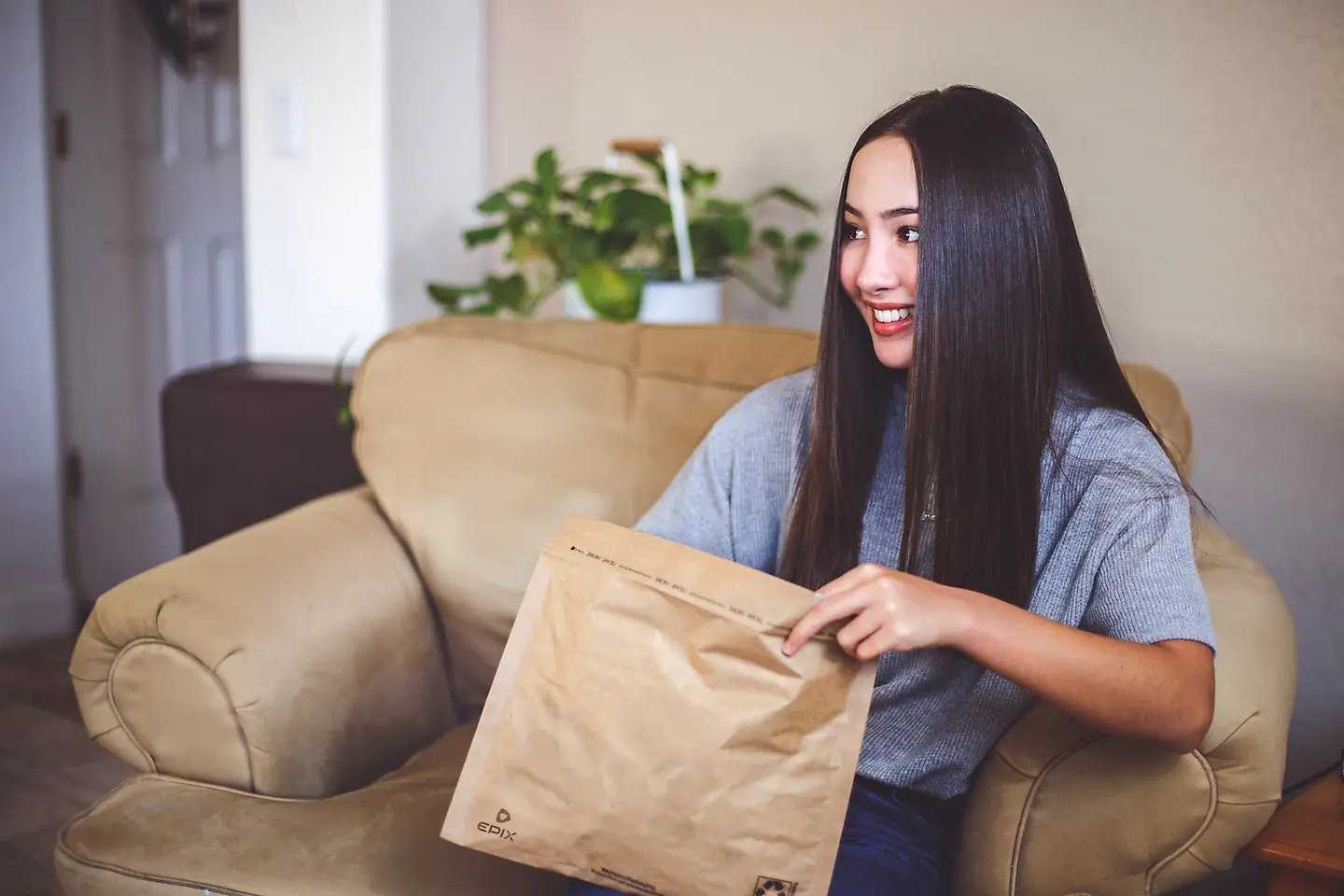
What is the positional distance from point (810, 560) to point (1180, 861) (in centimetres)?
39

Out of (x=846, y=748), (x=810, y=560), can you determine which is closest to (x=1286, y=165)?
(x=810, y=560)

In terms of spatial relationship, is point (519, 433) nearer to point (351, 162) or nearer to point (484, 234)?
point (484, 234)

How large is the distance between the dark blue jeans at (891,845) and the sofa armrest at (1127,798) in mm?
39

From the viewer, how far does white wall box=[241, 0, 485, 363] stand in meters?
2.13

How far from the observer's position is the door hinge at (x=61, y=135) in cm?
268

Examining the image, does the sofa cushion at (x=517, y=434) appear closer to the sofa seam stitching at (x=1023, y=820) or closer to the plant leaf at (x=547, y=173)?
the plant leaf at (x=547, y=173)

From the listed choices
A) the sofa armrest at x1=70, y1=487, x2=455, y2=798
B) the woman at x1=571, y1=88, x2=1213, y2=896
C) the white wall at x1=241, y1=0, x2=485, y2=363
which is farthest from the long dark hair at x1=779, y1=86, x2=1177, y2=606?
the white wall at x1=241, y1=0, x2=485, y2=363

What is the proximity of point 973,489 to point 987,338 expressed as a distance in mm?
127

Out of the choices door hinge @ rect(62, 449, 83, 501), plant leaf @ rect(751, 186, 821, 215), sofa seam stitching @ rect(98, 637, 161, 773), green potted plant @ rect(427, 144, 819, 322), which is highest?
plant leaf @ rect(751, 186, 821, 215)

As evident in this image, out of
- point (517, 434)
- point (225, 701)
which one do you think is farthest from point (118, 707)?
point (517, 434)

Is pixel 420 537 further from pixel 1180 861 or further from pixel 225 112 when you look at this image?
pixel 225 112

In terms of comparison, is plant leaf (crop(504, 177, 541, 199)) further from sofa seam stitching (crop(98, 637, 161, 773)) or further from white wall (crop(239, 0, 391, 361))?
sofa seam stitching (crop(98, 637, 161, 773))

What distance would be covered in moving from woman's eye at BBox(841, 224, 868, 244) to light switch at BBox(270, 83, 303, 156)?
142 cm

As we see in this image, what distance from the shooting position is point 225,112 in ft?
9.82
